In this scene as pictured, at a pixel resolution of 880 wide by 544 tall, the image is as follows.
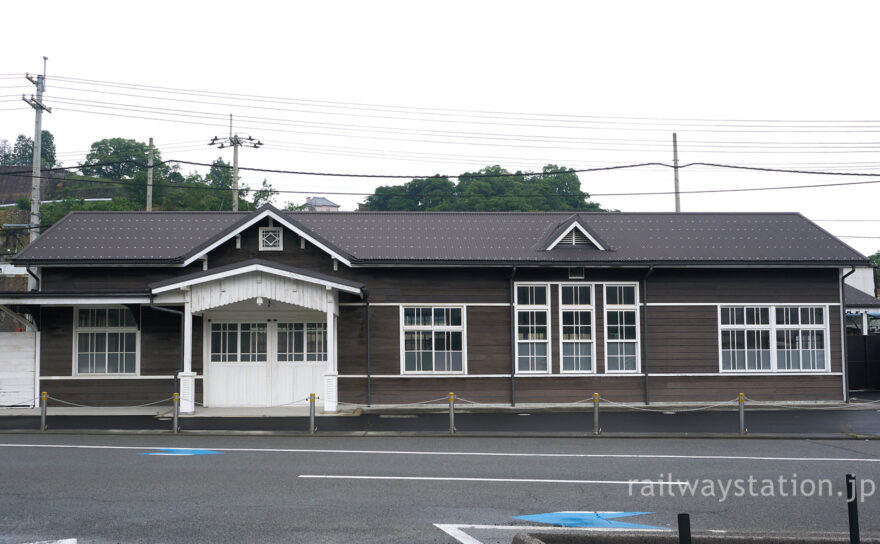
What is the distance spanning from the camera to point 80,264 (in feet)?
67.9

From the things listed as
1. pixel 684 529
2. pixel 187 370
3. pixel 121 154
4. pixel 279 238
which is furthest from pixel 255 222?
pixel 121 154

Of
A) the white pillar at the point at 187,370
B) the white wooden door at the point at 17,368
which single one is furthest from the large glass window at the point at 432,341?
the white wooden door at the point at 17,368

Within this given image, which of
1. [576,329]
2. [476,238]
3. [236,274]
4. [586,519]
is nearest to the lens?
[586,519]

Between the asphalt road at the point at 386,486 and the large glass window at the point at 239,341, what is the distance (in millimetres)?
5835

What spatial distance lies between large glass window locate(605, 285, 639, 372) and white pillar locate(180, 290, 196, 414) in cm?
1131

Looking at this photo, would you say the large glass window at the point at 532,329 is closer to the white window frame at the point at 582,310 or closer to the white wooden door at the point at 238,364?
the white window frame at the point at 582,310

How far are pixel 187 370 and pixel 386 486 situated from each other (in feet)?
33.6

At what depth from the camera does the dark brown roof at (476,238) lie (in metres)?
21.1

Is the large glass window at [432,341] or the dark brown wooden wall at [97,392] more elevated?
the large glass window at [432,341]

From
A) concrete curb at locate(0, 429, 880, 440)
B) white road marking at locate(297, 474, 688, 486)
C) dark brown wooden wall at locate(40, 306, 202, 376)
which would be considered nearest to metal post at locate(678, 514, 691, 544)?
white road marking at locate(297, 474, 688, 486)

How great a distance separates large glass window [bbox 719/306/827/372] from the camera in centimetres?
2167

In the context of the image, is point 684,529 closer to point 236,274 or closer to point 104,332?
point 236,274

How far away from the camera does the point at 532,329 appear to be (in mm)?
21422

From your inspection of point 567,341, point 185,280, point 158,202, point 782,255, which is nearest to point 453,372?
point 567,341
